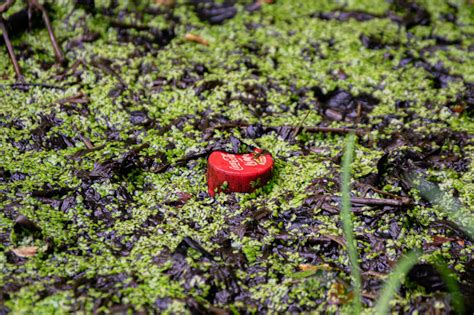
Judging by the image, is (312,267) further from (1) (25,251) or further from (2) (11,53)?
(2) (11,53)

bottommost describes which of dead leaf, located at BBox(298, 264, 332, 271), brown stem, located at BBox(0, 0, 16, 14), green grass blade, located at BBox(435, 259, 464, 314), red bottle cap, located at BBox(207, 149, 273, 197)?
green grass blade, located at BBox(435, 259, 464, 314)

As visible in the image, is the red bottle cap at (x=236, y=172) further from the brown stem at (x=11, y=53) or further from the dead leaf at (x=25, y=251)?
the brown stem at (x=11, y=53)

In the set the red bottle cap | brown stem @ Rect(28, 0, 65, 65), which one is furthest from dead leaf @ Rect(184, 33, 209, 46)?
the red bottle cap

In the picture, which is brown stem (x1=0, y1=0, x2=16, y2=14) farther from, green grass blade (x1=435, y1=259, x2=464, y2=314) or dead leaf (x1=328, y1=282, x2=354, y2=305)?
green grass blade (x1=435, y1=259, x2=464, y2=314)

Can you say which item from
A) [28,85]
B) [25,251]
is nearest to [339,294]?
[25,251]

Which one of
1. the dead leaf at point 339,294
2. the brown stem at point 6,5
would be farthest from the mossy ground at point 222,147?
the brown stem at point 6,5

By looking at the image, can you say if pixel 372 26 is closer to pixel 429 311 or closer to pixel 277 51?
pixel 277 51

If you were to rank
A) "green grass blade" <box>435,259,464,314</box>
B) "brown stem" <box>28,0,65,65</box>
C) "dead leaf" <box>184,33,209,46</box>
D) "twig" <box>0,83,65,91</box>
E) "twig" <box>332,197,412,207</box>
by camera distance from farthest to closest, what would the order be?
"dead leaf" <box>184,33,209,46</box>, "brown stem" <box>28,0,65,65</box>, "twig" <box>0,83,65,91</box>, "twig" <box>332,197,412,207</box>, "green grass blade" <box>435,259,464,314</box>
